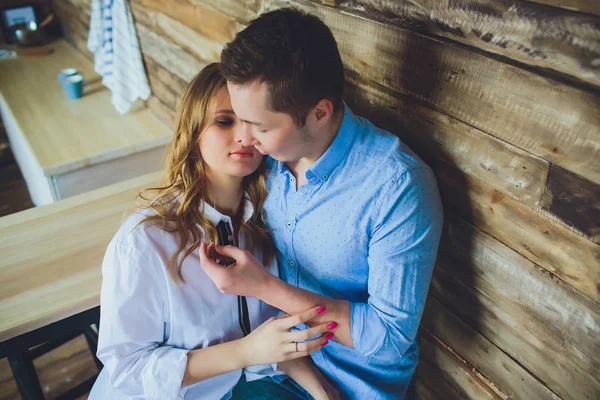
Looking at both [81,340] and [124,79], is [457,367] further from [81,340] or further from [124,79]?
[124,79]

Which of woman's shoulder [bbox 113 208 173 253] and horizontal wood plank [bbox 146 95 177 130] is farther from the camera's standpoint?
horizontal wood plank [bbox 146 95 177 130]

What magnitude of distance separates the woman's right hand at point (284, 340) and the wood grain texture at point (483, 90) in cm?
55

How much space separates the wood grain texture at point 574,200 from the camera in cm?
87

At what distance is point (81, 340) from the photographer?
8.29ft

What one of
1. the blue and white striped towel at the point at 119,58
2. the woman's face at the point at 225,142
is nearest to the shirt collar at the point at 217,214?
the woman's face at the point at 225,142

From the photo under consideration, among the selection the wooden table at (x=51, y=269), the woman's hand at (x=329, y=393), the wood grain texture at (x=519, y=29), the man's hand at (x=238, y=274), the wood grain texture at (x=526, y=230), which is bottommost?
the woman's hand at (x=329, y=393)

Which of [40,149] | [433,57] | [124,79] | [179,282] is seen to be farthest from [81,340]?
[433,57]

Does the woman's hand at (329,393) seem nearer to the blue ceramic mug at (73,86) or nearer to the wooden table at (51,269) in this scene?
the wooden table at (51,269)

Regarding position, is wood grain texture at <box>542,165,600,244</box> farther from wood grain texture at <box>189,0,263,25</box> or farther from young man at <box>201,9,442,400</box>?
wood grain texture at <box>189,0,263,25</box>

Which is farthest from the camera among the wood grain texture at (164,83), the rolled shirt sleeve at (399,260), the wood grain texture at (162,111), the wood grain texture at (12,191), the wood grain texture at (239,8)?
the wood grain texture at (12,191)

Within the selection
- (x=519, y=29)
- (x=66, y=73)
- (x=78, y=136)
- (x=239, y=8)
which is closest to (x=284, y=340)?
(x=519, y=29)

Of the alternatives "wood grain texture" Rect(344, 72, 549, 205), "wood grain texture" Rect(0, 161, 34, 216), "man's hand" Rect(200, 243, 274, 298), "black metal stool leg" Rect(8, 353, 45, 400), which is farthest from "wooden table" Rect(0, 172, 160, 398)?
"wood grain texture" Rect(0, 161, 34, 216)

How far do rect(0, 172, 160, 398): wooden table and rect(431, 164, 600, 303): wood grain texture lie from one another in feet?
3.30

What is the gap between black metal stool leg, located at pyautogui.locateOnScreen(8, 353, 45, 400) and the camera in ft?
4.97
